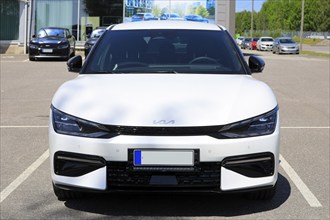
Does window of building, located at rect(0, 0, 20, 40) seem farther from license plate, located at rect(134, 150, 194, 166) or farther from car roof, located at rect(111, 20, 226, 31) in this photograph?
license plate, located at rect(134, 150, 194, 166)

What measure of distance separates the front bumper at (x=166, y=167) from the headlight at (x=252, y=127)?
0.16 feet

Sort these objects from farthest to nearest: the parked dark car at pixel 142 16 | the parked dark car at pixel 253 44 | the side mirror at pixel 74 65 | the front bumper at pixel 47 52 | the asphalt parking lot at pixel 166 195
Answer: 1. the parked dark car at pixel 253 44
2. the parked dark car at pixel 142 16
3. the front bumper at pixel 47 52
4. the side mirror at pixel 74 65
5. the asphalt parking lot at pixel 166 195

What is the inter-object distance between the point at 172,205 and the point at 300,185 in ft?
4.63

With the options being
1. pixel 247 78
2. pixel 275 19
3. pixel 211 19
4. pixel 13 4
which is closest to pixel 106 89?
pixel 247 78

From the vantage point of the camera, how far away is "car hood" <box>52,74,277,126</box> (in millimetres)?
Result: 3754

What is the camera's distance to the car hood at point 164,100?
12.3ft

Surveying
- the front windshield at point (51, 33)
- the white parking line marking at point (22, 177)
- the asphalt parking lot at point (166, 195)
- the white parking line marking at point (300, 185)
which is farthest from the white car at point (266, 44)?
the white parking line marking at point (22, 177)

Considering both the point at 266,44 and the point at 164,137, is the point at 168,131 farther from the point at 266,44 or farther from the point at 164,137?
the point at 266,44

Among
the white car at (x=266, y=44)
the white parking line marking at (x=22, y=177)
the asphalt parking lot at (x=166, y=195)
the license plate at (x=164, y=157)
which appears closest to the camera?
the license plate at (x=164, y=157)

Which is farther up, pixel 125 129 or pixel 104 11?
pixel 104 11

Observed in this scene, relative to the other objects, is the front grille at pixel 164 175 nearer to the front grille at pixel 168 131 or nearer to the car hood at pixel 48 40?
the front grille at pixel 168 131

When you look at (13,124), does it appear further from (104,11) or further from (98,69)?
(104,11)

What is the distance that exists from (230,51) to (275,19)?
109834mm

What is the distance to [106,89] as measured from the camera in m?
4.17
